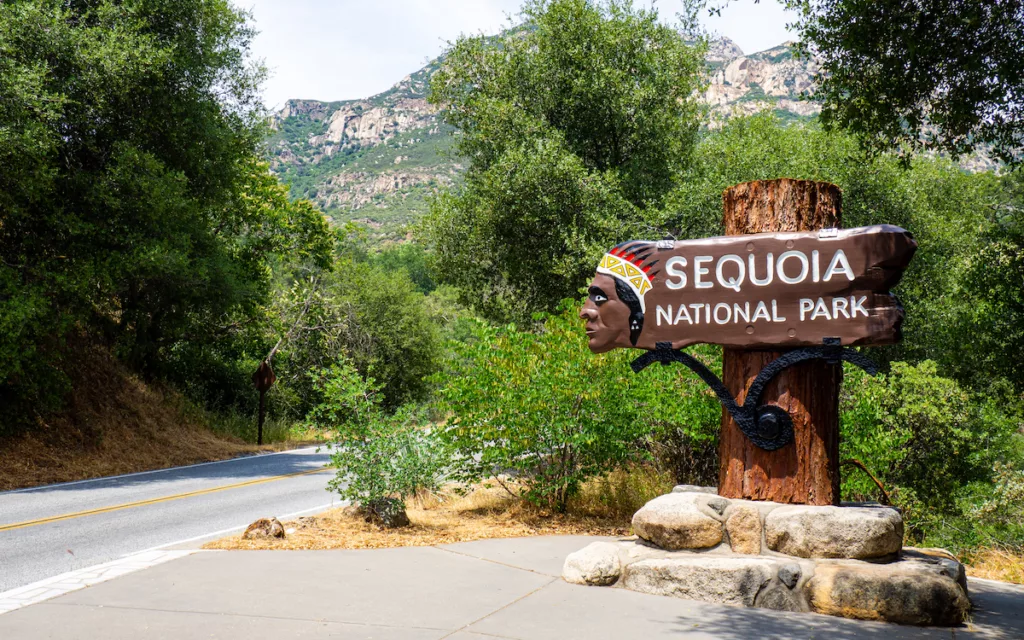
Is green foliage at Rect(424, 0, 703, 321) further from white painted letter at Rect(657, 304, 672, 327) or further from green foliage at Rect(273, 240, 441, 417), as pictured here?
green foliage at Rect(273, 240, 441, 417)

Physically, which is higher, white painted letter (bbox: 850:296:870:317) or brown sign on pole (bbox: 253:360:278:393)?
white painted letter (bbox: 850:296:870:317)

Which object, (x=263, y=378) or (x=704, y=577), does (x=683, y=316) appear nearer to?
(x=704, y=577)

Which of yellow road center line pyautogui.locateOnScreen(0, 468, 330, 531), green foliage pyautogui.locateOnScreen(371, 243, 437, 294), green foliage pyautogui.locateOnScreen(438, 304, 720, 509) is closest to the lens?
green foliage pyautogui.locateOnScreen(438, 304, 720, 509)

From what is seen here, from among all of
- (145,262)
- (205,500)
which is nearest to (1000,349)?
(205,500)

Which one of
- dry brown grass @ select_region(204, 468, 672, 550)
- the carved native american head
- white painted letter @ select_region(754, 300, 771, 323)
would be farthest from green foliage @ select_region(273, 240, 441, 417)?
white painted letter @ select_region(754, 300, 771, 323)

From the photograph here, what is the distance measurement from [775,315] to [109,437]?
15642mm

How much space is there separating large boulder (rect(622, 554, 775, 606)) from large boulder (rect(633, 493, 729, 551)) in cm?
16

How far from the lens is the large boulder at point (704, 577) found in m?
6.09

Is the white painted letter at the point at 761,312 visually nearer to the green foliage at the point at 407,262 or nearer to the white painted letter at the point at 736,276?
the white painted letter at the point at 736,276

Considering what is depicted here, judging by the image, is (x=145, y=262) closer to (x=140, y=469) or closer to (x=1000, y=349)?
(x=140, y=469)

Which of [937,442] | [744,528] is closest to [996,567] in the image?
[744,528]

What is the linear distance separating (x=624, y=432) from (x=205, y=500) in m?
6.82

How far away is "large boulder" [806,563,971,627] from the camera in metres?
5.68

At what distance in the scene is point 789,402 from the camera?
682 centimetres
